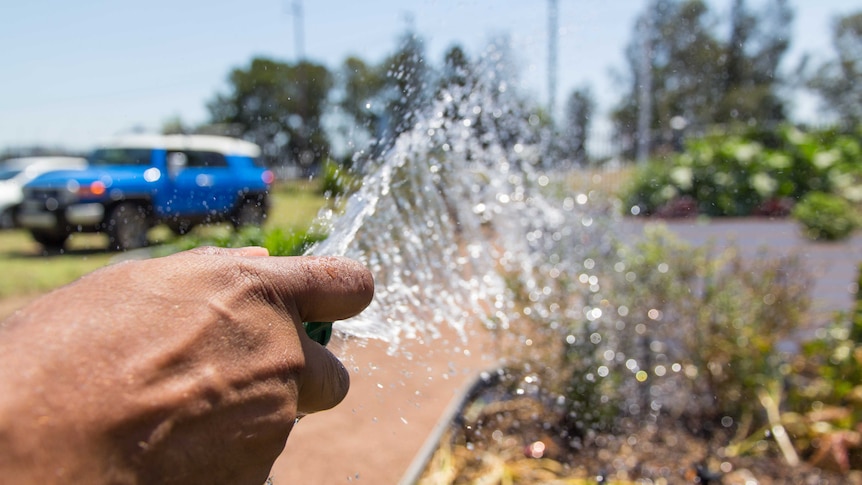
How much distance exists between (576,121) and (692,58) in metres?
0.94

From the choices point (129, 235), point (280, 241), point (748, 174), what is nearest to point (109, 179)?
point (129, 235)

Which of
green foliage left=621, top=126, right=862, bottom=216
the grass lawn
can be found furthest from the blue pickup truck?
green foliage left=621, top=126, right=862, bottom=216

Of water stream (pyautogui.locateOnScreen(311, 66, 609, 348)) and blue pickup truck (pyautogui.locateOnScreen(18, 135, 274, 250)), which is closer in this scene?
water stream (pyautogui.locateOnScreen(311, 66, 609, 348))

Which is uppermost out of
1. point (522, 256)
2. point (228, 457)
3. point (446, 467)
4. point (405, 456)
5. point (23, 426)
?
point (23, 426)

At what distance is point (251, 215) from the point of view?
2334mm

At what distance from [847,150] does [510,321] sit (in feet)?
38.9

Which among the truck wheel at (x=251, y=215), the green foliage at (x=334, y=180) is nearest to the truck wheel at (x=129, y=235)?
the truck wheel at (x=251, y=215)

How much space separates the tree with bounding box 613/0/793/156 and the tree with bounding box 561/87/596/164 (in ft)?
1.42

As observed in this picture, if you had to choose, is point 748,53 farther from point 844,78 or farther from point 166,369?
point 844,78

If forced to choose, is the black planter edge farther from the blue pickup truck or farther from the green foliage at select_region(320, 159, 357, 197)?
the blue pickup truck

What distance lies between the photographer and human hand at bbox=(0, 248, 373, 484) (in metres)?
0.62

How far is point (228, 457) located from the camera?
2.56ft

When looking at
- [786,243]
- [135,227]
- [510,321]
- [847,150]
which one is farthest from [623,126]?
[847,150]

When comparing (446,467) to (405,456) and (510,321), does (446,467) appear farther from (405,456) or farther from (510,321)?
(510,321)
